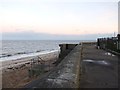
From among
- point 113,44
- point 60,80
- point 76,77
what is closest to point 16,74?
point 113,44

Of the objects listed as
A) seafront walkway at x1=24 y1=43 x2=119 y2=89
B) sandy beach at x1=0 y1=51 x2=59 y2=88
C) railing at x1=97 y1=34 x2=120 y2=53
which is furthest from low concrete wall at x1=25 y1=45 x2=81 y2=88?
sandy beach at x1=0 y1=51 x2=59 y2=88

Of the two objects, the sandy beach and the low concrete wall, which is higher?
the low concrete wall

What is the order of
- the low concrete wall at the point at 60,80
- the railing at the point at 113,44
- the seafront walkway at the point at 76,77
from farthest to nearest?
the railing at the point at 113,44 → the seafront walkway at the point at 76,77 → the low concrete wall at the point at 60,80

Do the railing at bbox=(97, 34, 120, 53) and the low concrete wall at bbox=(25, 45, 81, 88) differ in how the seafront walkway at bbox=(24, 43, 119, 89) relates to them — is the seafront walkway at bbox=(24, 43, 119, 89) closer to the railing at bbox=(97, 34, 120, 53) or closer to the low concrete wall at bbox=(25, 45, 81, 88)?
the low concrete wall at bbox=(25, 45, 81, 88)

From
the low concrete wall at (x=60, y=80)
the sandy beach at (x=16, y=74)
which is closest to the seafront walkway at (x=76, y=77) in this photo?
the low concrete wall at (x=60, y=80)

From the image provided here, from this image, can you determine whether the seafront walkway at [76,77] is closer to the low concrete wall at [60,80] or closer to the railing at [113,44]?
the low concrete wall at [60,80]

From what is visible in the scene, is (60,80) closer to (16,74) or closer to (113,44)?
(113,44)

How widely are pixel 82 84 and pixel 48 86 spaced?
10.3ft

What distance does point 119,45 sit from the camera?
59.1 feet

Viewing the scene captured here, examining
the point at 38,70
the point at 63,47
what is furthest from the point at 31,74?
the point at 63,47

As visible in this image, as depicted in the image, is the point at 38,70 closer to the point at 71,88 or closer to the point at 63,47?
the point at 63,47

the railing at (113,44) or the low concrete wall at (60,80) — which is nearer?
the low concrete wall at (60,80)

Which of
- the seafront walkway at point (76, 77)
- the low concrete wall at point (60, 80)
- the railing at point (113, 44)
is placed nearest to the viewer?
the low concrete wall at point (60, 80)

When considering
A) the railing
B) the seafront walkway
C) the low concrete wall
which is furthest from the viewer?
the railing
